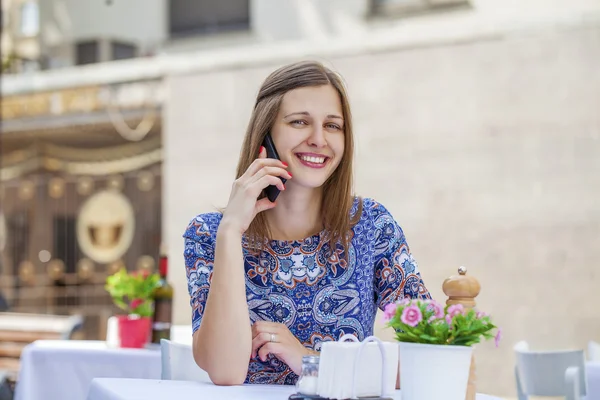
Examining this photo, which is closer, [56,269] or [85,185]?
[85,185]

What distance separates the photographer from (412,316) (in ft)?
5.16

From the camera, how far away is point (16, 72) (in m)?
10.7

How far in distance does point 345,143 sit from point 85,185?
29.0 feet

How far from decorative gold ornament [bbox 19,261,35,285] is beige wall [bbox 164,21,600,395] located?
4.52 metres

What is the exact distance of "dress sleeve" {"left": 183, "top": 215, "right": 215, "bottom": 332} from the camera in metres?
2.27

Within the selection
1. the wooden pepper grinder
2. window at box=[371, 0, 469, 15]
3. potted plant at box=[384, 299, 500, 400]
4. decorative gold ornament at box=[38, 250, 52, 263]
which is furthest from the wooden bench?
potted plant at box=[384, 299, 500, 400]

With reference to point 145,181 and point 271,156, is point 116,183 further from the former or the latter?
point 271,156

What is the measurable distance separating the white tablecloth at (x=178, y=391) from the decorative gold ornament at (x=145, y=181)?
27.6 feet

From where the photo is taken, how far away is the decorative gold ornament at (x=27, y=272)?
11180mm

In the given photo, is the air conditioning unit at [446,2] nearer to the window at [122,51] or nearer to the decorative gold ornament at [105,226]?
the window at [122,51]

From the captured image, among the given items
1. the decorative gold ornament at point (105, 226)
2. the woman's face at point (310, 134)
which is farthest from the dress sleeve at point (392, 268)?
the decorative gold ornament at point (105, 226)

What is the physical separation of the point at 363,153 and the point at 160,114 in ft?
7.43

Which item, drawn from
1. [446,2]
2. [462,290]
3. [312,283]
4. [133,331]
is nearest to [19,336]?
[133,331]

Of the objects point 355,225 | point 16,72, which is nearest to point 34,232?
point 16,72
